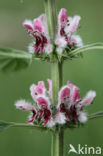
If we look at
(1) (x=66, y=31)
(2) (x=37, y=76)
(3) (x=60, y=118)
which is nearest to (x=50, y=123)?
(3) (x=60, y=118)

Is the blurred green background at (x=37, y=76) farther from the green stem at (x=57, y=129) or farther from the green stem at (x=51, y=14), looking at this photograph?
the green stem at (x=51, y=14)

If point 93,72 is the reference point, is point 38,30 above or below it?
below

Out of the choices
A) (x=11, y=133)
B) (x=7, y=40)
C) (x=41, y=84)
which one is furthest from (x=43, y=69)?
(x=41, y=84)

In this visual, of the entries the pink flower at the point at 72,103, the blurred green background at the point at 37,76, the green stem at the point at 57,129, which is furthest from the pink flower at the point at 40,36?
the blurred green background at the point at 37,76

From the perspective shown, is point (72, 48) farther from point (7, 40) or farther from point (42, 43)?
point (7, 40)

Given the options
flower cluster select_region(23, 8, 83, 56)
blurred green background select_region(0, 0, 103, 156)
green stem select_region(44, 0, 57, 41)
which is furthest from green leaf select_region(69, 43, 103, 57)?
blurred green background select_region(0, 0, 103, 156)

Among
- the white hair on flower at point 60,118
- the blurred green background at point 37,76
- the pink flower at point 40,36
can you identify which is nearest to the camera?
the white hair on flower at point 60,118

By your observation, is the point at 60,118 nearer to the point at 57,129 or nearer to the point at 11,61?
the point at 57,129
